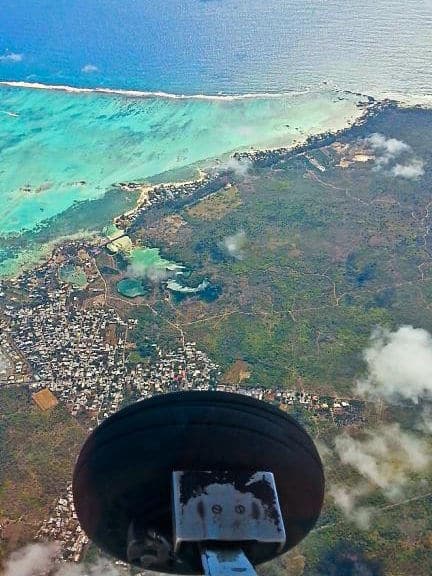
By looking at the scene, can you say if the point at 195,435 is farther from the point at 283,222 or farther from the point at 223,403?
the point at 283,222

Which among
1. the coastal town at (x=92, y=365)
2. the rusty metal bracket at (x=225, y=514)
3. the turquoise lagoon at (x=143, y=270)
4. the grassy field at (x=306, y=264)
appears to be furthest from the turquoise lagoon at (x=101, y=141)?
the rusty metal bracket at (x=225, y=514)

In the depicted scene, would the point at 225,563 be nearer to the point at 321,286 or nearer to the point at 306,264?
the point at 321,286

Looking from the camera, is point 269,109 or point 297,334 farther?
point 269,109

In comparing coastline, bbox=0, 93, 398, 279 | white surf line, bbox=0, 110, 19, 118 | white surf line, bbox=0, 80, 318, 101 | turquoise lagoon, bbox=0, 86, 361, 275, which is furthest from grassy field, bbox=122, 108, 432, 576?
white surf line, bbox=0, 110, 19, 118

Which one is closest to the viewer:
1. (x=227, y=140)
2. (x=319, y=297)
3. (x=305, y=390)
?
(x=305, y=390)

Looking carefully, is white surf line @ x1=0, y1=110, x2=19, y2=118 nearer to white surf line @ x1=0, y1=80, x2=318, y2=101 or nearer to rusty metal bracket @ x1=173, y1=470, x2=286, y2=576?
white surf line @ x1=0, y1=80, x2=318, y2=101

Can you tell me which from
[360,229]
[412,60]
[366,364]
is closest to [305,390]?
[366,364]
